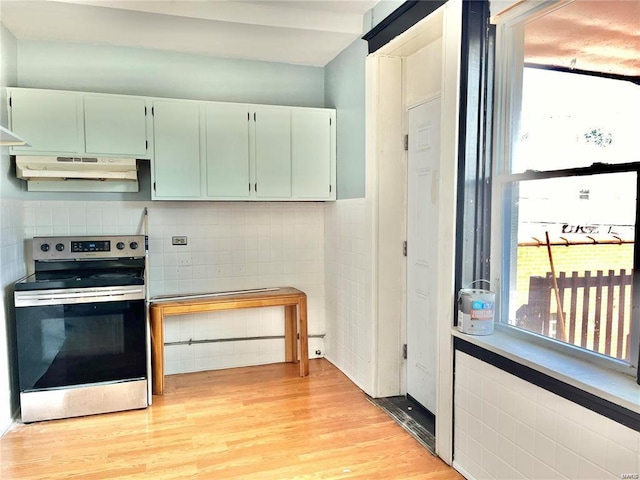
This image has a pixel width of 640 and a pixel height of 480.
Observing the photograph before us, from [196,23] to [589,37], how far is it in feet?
8.10

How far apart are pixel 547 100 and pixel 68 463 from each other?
3.08m

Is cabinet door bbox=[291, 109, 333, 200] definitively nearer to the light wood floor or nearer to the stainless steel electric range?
the stainless steel electric range

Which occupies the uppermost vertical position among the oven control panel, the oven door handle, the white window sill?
the oven control panel

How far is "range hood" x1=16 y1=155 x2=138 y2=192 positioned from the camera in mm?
3189

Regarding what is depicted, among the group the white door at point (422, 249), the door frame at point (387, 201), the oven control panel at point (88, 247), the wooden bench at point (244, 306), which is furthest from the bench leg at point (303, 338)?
the oven control panel at point (88, 247)

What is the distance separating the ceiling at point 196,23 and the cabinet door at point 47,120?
49 cm

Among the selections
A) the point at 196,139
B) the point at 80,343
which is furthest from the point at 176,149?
the point at 80,343

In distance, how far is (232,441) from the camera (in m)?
2.77

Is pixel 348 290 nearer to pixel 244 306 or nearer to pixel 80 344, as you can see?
pixel 244 306

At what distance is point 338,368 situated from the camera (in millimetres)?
3967

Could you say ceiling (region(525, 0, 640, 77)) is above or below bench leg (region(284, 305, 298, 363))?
above

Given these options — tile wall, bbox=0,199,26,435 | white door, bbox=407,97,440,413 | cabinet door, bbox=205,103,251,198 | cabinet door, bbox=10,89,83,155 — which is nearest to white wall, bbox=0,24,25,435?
tile wall, bbox=0,199,26,435

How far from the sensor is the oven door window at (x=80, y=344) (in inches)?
118

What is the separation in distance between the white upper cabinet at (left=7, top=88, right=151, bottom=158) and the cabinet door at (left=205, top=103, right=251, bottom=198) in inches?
18.9
